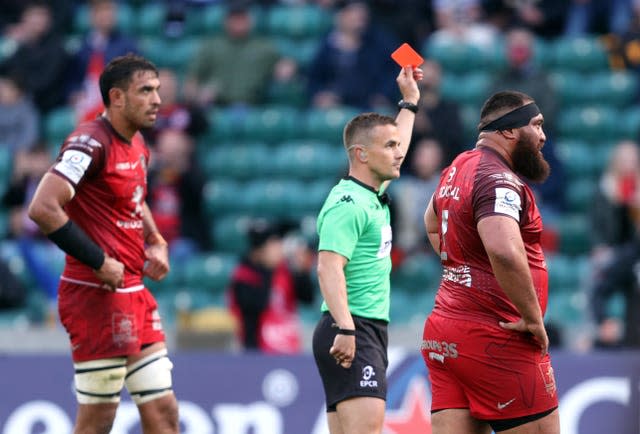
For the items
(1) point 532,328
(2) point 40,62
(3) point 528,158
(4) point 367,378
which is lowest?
(4) point 367,378

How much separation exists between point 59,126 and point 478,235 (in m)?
9.57

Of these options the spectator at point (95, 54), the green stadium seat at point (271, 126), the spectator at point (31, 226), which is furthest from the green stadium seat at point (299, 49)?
the spectator at point (31, 226)

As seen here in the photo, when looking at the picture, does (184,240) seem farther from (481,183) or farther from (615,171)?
(481,183)

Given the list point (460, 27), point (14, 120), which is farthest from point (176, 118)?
point (460, 27)

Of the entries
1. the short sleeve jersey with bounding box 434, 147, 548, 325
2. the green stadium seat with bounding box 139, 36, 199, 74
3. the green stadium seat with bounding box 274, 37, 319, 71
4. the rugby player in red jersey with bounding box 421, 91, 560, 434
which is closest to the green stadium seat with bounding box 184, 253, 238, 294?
the green stadium seat with bounding box 274, 37, 319, 71

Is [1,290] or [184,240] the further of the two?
[184,240]

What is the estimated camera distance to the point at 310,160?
14.9 metres

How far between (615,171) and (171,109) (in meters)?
4.98

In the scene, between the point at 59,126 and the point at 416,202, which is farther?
the point at 59,126

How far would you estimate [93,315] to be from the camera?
25.6ft

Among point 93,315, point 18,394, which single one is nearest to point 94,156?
point 93,315

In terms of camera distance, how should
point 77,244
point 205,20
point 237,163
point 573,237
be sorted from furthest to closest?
point 205,20, point 237,163, point 573,237, point 77,244

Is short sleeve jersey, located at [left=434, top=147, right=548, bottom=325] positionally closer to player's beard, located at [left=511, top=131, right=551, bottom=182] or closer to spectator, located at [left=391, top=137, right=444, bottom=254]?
player's beard, located at [left=511, top=131, right=551, bottom=182]

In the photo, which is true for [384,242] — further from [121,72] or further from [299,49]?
[299,49]
